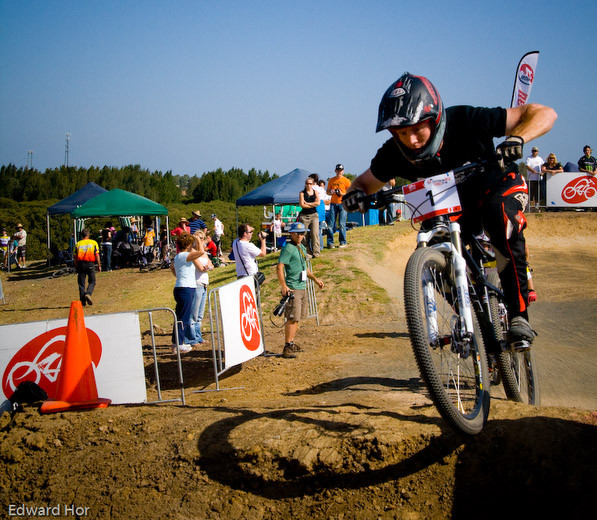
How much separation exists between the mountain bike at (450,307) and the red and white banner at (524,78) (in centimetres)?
167

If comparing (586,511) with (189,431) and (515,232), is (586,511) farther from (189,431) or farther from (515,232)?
(189,431)

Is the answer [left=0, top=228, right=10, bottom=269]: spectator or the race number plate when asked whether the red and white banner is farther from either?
[left=0, top=228, right=10, bottom=269]: spectator

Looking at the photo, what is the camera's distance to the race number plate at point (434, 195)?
3861mm

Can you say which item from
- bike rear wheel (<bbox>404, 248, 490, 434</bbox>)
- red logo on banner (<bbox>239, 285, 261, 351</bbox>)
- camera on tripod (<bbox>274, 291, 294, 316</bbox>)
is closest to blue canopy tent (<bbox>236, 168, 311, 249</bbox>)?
camera on tripod (<bbox>274, 291, 294, 316</bbox>)

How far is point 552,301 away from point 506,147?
10.0 meters

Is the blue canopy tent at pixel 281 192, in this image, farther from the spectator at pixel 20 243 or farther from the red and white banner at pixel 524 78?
the red and white banner at pixel 524 78

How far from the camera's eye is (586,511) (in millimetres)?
3057

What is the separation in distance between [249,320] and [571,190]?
1735cm

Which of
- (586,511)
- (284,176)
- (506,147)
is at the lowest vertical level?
(586,511)

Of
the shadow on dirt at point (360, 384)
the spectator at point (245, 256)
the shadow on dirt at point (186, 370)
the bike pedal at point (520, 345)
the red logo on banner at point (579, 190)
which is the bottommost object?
the shadow on dirt at point (186, 370)

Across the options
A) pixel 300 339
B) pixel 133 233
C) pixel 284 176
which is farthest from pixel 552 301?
pixel 133 233

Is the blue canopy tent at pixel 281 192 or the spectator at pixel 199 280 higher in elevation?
the blue canopy tent at pixel 281 192

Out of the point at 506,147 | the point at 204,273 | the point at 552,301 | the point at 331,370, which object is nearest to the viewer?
the point at 506,147

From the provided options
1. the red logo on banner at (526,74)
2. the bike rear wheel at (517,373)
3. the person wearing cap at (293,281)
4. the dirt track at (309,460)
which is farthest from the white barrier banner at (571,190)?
the bike rear wheel at (517,373)
